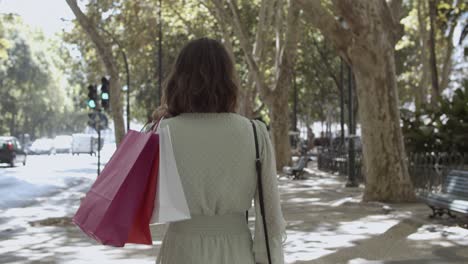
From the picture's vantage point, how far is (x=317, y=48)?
132 feet

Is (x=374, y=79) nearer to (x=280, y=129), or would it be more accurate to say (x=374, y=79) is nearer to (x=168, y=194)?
(x=168, y=194)

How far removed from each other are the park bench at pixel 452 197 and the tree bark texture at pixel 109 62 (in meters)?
9.92

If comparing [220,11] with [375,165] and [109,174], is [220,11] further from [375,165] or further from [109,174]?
[109,174]

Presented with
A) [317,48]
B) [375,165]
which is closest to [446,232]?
[375,165]

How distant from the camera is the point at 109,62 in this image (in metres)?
19.1

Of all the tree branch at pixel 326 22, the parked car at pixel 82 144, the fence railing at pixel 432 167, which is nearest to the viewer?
the tree branch at pixel 326 22

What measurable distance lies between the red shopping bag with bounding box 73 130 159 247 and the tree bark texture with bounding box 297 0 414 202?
34.7 feet

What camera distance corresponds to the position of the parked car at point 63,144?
2472 inches

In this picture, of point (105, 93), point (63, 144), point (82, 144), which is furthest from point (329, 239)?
point (63, 144)

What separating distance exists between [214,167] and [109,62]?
1695 centimetres

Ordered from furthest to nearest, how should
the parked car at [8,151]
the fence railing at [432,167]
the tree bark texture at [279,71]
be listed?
the parked car at [8,151] → the tree bark texture at [279,71] → the fence railing at [432,167]

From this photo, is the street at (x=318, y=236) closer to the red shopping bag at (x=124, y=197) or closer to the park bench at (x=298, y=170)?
the red shopping bag at (x=124, y=197)

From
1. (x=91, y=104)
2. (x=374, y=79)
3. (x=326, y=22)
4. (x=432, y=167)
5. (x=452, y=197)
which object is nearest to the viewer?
(x=452, y=197)

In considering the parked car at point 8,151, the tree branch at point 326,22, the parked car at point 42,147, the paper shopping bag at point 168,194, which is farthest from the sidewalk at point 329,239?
the parked car at point 42,147
